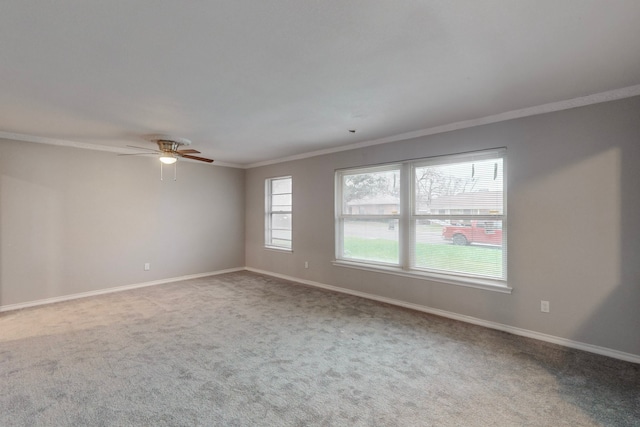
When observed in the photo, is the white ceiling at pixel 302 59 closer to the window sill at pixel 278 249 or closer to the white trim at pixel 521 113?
the white trim at pixel 521 113

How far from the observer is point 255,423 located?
1855 millimetres

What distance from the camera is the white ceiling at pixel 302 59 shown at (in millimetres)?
1623

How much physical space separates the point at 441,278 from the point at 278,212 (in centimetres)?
356

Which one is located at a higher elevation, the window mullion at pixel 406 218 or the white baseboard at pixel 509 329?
the window mullion at pixel 406 218

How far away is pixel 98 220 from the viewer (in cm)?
478

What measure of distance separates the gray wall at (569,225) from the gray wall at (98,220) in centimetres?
440

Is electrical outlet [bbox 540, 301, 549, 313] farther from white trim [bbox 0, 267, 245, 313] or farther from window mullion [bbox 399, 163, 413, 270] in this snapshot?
white trim [bbox 0, 267, 245, 313]

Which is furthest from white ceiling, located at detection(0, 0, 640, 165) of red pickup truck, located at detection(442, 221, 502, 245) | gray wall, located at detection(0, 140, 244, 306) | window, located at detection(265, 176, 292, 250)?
window, located at detection(265, 176, 292, 250)

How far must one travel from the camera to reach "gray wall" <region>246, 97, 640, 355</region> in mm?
2662

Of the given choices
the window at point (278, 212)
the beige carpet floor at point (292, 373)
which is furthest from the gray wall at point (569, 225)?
the window at point (278, 212)

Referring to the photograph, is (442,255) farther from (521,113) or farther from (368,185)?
(521,113)

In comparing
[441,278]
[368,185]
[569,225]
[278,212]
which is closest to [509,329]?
A: [441,278]

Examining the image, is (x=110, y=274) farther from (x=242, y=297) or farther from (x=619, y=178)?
(x=619, y=178)

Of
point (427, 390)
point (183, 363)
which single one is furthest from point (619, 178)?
point (183, 363)
